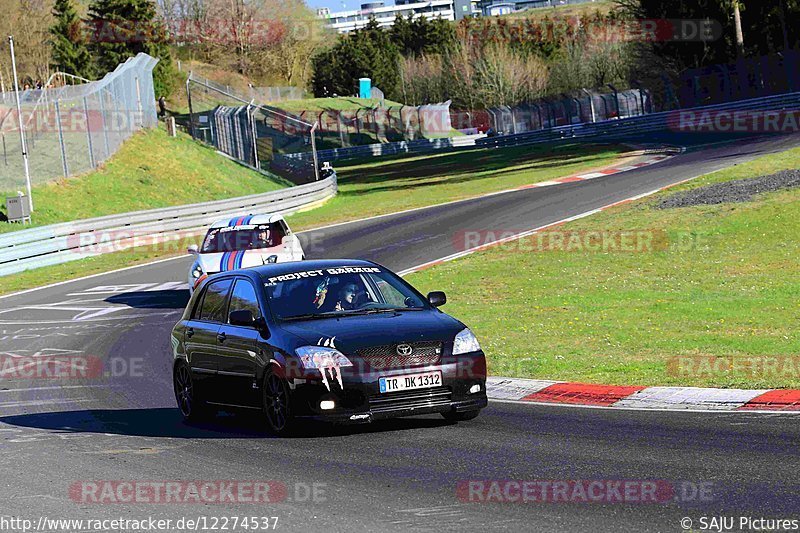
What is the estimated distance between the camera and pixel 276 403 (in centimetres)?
980

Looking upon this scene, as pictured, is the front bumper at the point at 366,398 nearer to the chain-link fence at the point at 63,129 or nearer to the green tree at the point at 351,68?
the chain-link fence at the point at 63,129

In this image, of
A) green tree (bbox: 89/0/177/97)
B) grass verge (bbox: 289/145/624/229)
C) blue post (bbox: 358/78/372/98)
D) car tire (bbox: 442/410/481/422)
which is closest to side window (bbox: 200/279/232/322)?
car tire (bbox: 442/410/481/422)

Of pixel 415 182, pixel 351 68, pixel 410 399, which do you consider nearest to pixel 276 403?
pixel 410 399

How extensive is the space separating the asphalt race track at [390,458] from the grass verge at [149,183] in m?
22.4

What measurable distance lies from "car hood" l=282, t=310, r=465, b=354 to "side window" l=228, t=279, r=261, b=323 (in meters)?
0.56

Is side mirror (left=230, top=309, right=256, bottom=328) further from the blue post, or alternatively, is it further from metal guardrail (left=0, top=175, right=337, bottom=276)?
the blue post

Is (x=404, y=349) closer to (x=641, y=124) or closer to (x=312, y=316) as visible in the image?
(x=312, y=316)

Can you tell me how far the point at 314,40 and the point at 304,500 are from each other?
399 feet

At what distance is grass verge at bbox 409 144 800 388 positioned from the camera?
12.3 m

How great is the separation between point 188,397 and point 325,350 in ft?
8.30

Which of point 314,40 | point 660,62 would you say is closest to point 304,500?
point 660,62

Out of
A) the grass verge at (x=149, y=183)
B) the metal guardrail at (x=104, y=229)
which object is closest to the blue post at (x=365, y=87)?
the grass verge at (x=149, y=183)

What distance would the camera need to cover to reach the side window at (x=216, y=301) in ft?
36.7

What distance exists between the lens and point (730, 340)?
13.4 m
